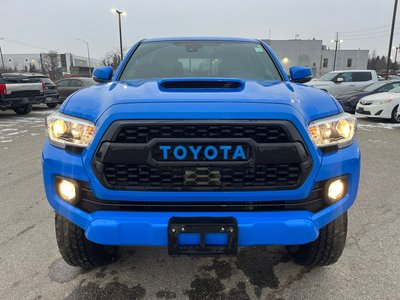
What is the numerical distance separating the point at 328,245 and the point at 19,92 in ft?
42.3

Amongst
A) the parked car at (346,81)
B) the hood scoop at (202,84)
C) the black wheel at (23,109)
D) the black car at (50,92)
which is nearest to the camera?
the hood scoop at (202,84)

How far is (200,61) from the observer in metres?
3.21

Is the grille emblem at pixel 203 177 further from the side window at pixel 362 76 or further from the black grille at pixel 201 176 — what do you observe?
the side window at pixel 362 76

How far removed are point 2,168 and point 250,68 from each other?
14.9 feet

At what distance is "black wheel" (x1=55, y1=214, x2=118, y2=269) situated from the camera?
89.6 inches

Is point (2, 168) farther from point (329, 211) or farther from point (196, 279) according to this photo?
point (329, 211)

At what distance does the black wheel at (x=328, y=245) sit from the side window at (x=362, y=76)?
14.7 m

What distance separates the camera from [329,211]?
1996mm

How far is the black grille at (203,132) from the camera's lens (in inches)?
72.6

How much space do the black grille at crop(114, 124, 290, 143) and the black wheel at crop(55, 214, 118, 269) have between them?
32.9 inches

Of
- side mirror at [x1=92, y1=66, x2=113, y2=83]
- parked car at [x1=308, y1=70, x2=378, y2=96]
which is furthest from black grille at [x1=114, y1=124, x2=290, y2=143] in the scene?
parked car at [x1=308, y1=70, x2=378, y2=96]

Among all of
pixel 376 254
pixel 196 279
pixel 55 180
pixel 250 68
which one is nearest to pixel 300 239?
pixel 196 279

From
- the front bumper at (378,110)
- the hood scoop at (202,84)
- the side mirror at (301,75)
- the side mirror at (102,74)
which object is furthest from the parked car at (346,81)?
the hood scoop at (202,84)

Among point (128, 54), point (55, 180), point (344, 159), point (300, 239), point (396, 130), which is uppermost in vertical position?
point (128, 54)
